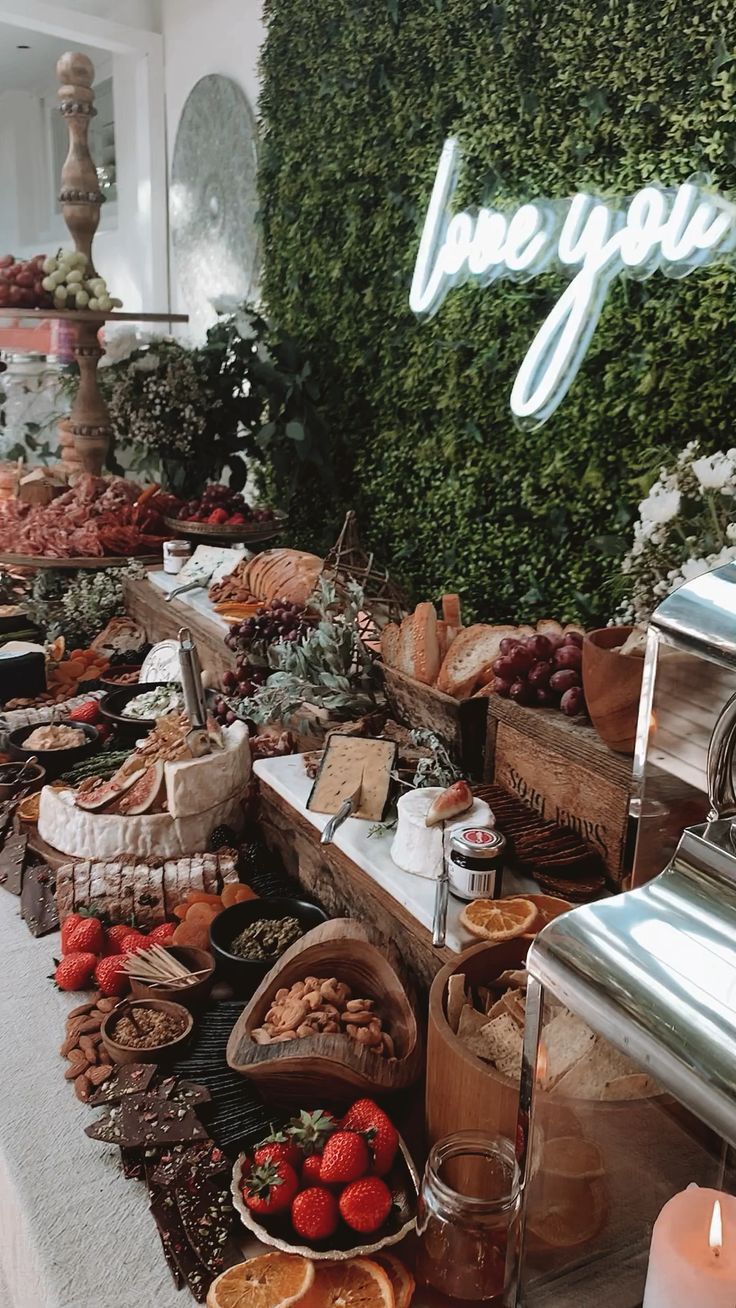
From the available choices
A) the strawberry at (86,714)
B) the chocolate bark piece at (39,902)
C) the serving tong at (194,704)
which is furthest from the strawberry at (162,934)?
the strawberry at (86,714)

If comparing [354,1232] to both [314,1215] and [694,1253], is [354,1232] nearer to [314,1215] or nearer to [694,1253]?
[314,1215]

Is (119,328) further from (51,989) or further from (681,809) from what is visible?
(681,809)

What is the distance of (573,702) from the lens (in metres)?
1.77

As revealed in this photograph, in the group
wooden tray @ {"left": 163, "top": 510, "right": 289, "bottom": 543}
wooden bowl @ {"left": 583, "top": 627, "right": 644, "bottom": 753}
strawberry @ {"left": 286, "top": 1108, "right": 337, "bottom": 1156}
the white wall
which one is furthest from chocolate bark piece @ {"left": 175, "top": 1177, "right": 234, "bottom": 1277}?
the white wall

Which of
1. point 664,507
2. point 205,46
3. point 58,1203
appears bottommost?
point 58,1203

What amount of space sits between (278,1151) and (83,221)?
4.16m

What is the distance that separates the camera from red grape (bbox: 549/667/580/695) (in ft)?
5.92

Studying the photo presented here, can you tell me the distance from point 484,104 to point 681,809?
8.21 ft

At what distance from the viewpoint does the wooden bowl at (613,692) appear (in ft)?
5.25

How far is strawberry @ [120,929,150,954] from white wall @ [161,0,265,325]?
3.93 meters

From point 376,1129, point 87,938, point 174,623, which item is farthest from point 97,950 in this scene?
point 174,623

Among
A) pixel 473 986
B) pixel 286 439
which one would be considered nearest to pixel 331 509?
pixel 286 439

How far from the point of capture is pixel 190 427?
13.3ft

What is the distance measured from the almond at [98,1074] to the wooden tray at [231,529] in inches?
94.9
